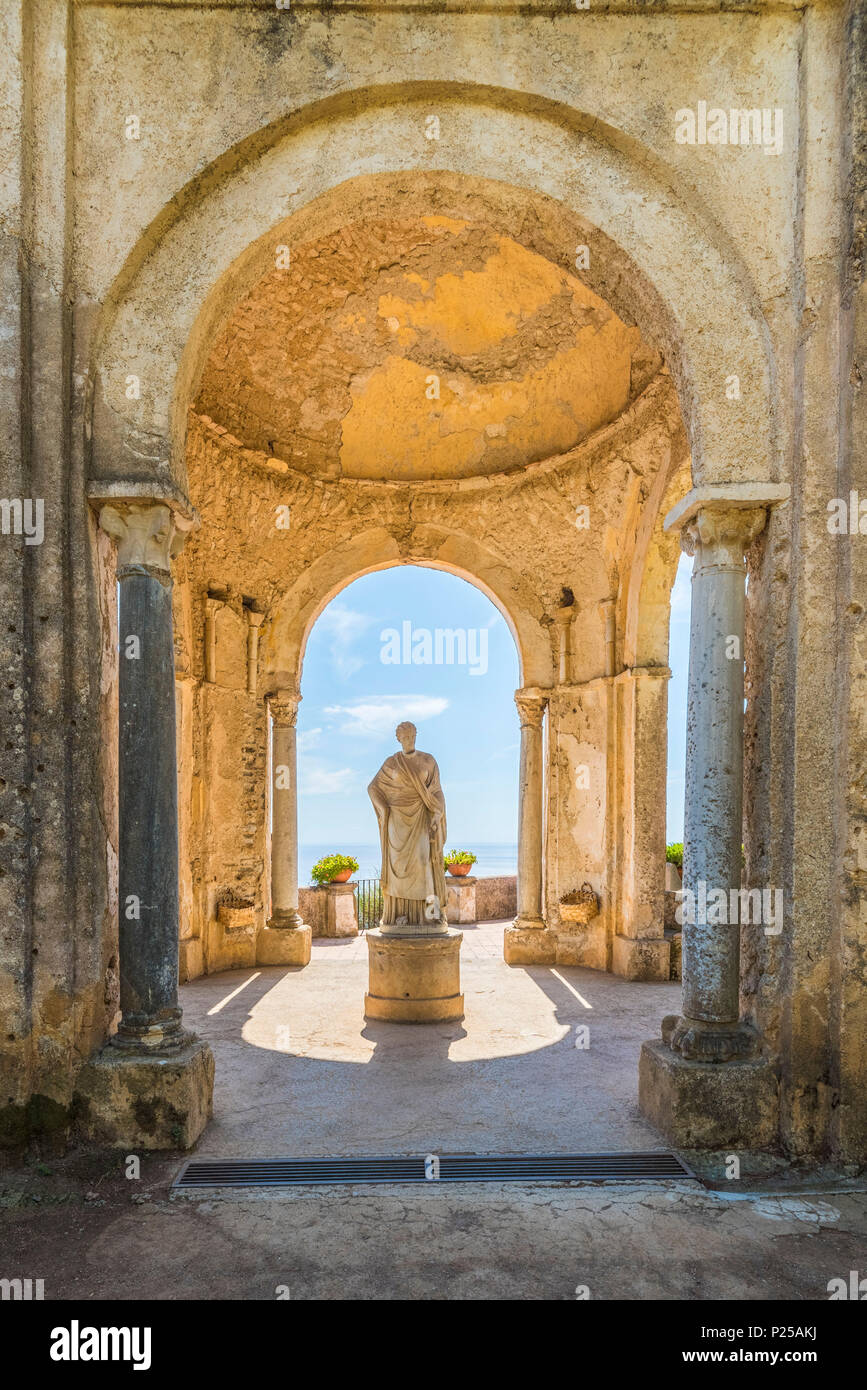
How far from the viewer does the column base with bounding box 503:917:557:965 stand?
10266 mm

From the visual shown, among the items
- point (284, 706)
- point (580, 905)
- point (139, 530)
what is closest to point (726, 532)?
point (139, 530)

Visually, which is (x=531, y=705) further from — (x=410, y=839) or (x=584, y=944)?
(x=410, y=839)

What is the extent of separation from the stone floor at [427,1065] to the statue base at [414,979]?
185 mm

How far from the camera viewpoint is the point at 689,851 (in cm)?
488

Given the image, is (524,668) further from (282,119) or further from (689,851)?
(282,119)

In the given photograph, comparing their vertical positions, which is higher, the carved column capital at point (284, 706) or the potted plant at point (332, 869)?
the carved column capital at point (284, 706)

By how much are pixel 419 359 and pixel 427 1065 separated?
764cm

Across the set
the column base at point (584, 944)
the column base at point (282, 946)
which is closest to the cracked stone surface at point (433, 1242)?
the column base at point (584, 944)

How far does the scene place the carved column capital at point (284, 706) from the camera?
10.6m

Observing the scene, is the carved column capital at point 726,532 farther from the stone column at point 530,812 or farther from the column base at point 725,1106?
the stone column at point 530,812

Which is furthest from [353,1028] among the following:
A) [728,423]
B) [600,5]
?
[600,5]

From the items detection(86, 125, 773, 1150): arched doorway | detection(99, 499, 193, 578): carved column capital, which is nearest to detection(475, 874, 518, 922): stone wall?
detection(86, 125, 773, 1150): arched doorway

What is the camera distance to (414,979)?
7.53 metres

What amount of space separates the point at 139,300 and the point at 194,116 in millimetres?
1028
